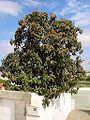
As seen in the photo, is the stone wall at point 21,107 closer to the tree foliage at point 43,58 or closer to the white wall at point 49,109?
the white wall at point 49,109

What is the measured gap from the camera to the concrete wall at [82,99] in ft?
45.0

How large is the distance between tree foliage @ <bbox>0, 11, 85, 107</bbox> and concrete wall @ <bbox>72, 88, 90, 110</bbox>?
554 centimetres

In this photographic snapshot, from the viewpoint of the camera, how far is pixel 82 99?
13.8m

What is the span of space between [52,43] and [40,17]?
6.31ft

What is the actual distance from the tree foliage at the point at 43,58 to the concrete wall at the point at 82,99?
5.54 metres

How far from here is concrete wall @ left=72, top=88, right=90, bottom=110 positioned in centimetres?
1371

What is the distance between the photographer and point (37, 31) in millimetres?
8180

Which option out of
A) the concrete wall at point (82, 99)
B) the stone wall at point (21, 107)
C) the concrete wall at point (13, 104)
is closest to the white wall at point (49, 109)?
the stone wall at point (21, 107)

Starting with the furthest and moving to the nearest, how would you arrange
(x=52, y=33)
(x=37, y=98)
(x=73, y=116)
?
(x=73, y=116)
(x=52, y=33)
(x=37, y=98)

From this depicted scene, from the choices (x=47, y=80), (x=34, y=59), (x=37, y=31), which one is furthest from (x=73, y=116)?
(x=37, y=31)

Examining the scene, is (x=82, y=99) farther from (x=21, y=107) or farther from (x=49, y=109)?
(x=21, y=107)

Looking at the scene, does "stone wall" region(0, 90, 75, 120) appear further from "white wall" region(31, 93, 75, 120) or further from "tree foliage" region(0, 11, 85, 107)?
"tree foliage" region(0, 11, 85, 107)

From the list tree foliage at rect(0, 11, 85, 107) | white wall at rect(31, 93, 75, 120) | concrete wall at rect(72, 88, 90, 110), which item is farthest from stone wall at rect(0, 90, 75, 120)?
concrete wall at rect(72, 88, 90, 110)

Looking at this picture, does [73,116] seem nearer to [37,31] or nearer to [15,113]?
[15,113]
